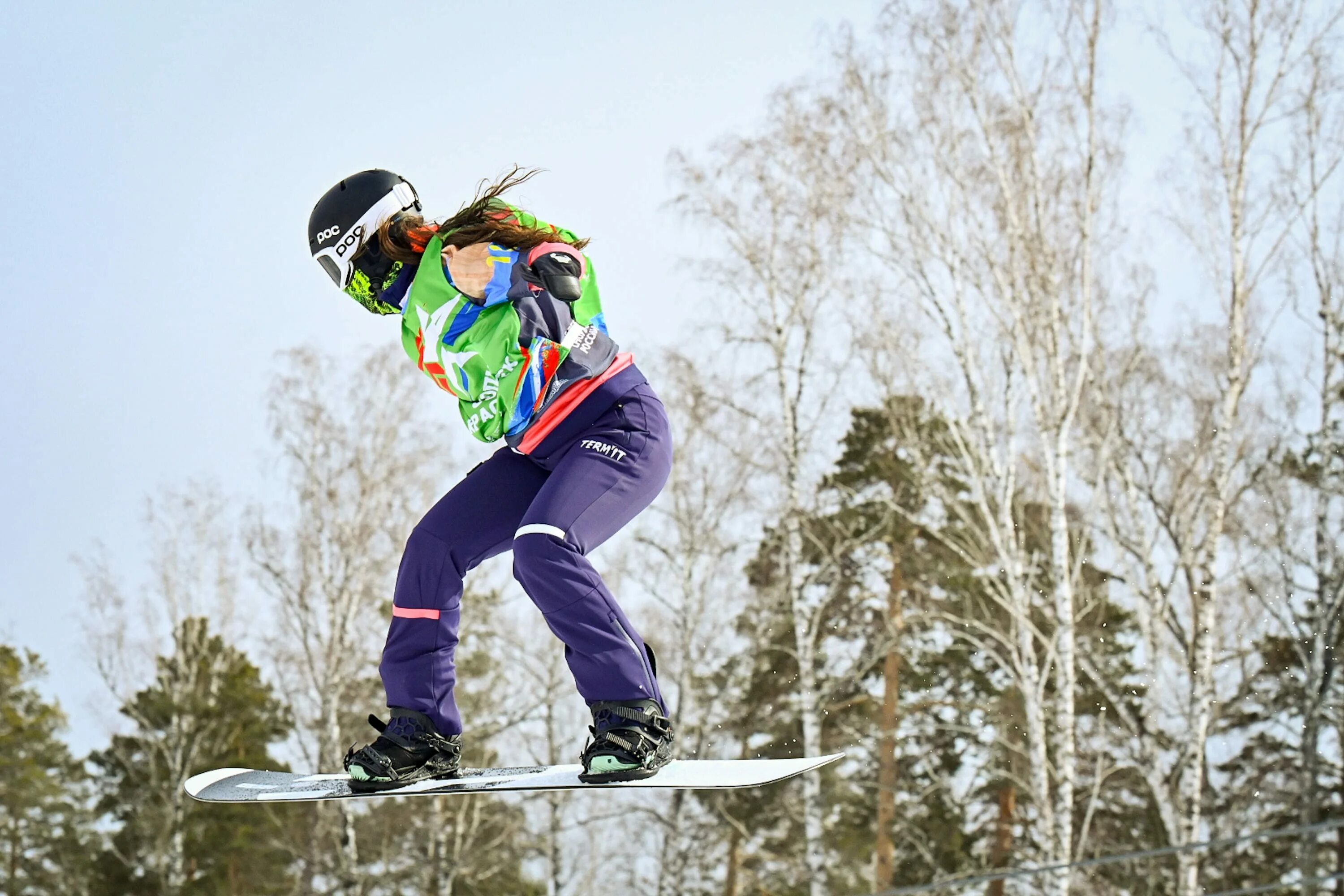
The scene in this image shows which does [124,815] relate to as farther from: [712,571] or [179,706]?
[712,571]

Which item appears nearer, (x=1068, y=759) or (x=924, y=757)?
(x=1068, y=759)

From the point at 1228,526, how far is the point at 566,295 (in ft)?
→ 47.3

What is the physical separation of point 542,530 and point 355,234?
873 mm

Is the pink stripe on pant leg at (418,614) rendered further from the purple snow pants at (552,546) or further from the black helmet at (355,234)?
the black helmet at (355,234)

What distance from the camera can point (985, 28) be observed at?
489 inches

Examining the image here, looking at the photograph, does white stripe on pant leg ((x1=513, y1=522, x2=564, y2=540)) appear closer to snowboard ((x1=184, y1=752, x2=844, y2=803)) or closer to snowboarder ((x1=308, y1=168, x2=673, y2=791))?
snowboarder ((x1=308, y1=168, x2=673, y2=791))

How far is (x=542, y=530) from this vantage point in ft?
9.03

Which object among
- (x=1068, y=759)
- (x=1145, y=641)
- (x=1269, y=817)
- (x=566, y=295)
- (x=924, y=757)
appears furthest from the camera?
(x=924, y=757)

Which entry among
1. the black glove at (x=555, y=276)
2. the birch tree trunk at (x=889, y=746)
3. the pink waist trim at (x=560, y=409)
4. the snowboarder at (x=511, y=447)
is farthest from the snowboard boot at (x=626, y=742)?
the birch tree trunk at (x=889, y=746)

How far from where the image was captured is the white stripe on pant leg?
275 cm

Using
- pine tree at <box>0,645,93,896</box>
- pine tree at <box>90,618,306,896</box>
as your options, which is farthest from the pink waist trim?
pine tree at <box>0,645,93,896</box>

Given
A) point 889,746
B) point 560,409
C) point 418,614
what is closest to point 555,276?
point 560,409

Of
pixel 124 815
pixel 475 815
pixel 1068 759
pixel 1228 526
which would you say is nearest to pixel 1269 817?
pixel 1228 526

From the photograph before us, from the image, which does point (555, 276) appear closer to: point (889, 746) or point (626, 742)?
point (626, 742)
